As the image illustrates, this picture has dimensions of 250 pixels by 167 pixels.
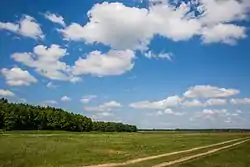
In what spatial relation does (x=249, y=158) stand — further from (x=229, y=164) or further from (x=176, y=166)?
(x=176, y=166)

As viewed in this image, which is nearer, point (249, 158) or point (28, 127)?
point (249, 158)

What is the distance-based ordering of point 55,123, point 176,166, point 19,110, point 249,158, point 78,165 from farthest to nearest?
point 55,123 < point 19,110 < point 249,158 < point 176,166 < point 78,165

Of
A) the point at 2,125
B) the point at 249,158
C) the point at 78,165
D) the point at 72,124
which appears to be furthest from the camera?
the point at 72,124

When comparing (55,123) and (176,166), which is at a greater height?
(55,123)

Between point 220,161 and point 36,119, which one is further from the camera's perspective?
point 36,119

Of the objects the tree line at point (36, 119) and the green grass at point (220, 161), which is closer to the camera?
the green grass at point (220, 161)

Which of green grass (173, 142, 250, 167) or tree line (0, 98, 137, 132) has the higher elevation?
tree line (0, 98, 137, 132)

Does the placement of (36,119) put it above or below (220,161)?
above

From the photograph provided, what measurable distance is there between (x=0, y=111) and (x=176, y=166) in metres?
102

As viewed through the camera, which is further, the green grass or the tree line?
the tree line

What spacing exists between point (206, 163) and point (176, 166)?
7.07 metres

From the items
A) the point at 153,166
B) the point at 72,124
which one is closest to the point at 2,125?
the point at 72,124

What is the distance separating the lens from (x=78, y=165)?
33062 mm

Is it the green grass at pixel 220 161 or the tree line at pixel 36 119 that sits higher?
the tree line at pixel 36 119
